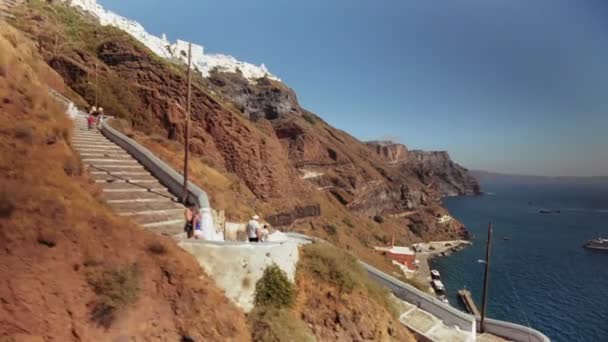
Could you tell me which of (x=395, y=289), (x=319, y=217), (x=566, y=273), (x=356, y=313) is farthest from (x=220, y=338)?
(x=566, y=273)

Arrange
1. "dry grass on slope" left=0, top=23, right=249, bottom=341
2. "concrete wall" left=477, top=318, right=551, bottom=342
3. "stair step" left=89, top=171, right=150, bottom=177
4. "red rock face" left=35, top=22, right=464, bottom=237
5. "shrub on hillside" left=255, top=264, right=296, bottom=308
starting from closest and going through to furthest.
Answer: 1. "dry grass on slope" left=0, top=23, right=249, bottom=341
2. "shrub on hillside" left=255, top=264, right=296, bottom=308
3. "stair step" left=89, top=171, right=150, bottom=177
4. "concrete wall" left=477, top=318, right=551, bottom=342
5. "red rock face" left=35, top=22, right=464, bottom=237

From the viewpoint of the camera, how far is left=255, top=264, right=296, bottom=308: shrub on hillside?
770 cm

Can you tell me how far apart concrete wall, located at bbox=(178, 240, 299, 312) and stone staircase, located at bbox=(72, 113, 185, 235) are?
1.43m

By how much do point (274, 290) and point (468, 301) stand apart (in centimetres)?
3681

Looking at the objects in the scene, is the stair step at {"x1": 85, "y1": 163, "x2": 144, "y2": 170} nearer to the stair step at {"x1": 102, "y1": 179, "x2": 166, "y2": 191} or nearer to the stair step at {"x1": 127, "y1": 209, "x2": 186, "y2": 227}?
the stair step at {"x1": 102, "y1": 179, "x2": 166, "y2": 191}

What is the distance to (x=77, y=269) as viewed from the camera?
16.9ft

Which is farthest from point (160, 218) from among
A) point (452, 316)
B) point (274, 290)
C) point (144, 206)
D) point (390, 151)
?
point (390, 151)

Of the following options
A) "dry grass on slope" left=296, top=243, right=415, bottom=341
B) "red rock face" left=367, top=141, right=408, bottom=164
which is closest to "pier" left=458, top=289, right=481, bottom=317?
"dry grass on slope" left=296, top=243, right=415, bottom=341

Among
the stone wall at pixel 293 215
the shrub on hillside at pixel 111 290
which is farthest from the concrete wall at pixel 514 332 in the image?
the stone wall at pixel 293 215

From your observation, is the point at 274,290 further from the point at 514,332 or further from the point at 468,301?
the point at 468,301

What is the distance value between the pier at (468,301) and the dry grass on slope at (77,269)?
3563 centimetres

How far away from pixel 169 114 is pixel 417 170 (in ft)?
420

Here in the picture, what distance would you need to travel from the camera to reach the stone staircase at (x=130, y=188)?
843cm

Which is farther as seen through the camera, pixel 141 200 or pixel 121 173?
pixel 121 173
